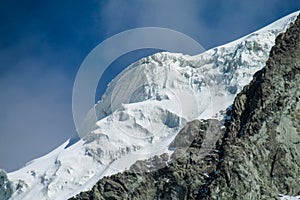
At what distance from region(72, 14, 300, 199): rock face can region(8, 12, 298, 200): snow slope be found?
53.4 feet

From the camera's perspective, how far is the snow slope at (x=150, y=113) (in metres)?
122

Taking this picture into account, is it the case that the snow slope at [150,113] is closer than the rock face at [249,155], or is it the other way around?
the rock face at [249,155]

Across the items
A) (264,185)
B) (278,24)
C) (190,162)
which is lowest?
(264,185)

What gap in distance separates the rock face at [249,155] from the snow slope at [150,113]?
53.4ft

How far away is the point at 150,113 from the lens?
5172 inches

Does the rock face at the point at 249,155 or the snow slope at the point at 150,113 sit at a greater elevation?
the snow slope at the point at 150,113

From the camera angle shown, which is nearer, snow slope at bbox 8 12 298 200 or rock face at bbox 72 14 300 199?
rock face at bbox 72 14 300 199

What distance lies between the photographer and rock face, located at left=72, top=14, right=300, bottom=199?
8350 cm

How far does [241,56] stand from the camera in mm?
131625

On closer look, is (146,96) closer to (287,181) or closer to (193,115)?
(193,115)

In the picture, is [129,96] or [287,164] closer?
[287,164]

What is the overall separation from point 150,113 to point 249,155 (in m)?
47.0

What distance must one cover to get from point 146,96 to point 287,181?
58.2m

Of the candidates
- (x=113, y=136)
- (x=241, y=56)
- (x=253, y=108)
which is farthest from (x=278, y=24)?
(x=253, y=108)
